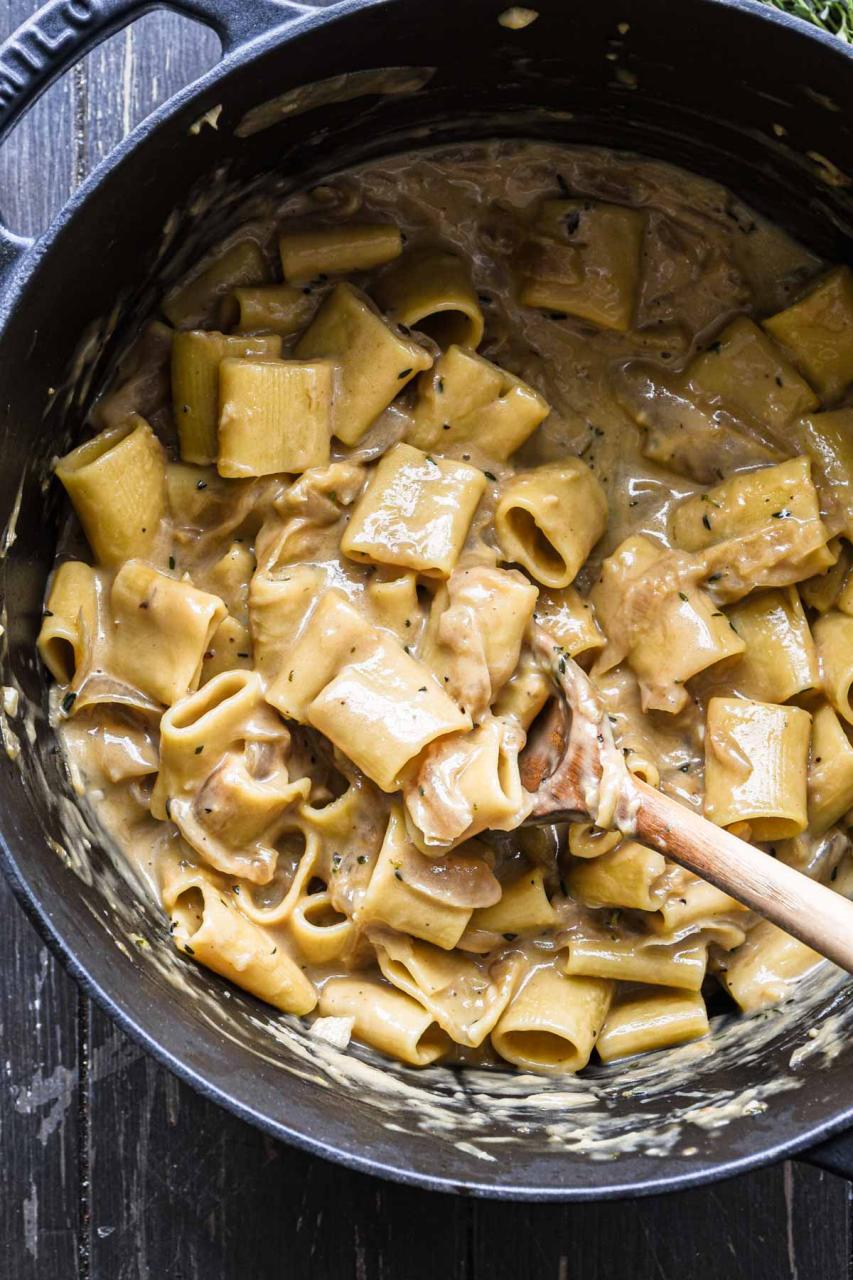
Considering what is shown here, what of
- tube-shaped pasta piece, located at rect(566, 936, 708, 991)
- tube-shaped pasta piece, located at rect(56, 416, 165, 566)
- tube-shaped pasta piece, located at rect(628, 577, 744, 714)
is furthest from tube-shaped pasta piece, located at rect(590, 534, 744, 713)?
tube-shaped pasta piece, located at rect(56, 416, 165, 566)

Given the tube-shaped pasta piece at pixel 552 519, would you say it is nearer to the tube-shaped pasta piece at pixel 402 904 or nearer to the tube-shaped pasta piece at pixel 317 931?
the tube-shaped pasta piece at pixel 402 904

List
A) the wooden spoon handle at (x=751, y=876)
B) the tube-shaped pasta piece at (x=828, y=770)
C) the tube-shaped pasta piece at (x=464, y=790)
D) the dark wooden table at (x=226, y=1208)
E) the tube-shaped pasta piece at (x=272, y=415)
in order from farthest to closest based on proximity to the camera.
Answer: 1. the dark wooden table at (x=226, y=1208)
2. the tube-shaped pasta piece at (x=828, y=770)
3. the tube-shaped pasta piece at (x=272, y=415)
4. the tube-shaped pasta piece at (x=464, y=790)
5. the wooden spoon handle at (x=751, y=876)

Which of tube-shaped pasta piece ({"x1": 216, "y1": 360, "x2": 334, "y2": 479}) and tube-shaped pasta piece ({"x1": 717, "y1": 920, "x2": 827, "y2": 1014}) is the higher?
tube-shaped pasta piece ({"x1": 216, "y1": 360, "x2": 334, "y2": 479})

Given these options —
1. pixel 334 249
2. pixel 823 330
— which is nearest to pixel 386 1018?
pixel 334 249

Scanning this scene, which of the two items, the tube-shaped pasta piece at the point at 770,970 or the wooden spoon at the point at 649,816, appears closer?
the wooden spoon at the point at 649,816

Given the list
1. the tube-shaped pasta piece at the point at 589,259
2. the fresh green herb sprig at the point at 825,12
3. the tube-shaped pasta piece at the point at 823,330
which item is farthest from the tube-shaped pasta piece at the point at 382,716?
the fresh green herb sprig at the point at 825,12

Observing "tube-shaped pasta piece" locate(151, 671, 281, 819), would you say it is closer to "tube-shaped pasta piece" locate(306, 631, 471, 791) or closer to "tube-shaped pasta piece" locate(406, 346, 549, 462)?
"tube-shaped pasta piece" locate(306, 631, 471, 791)
